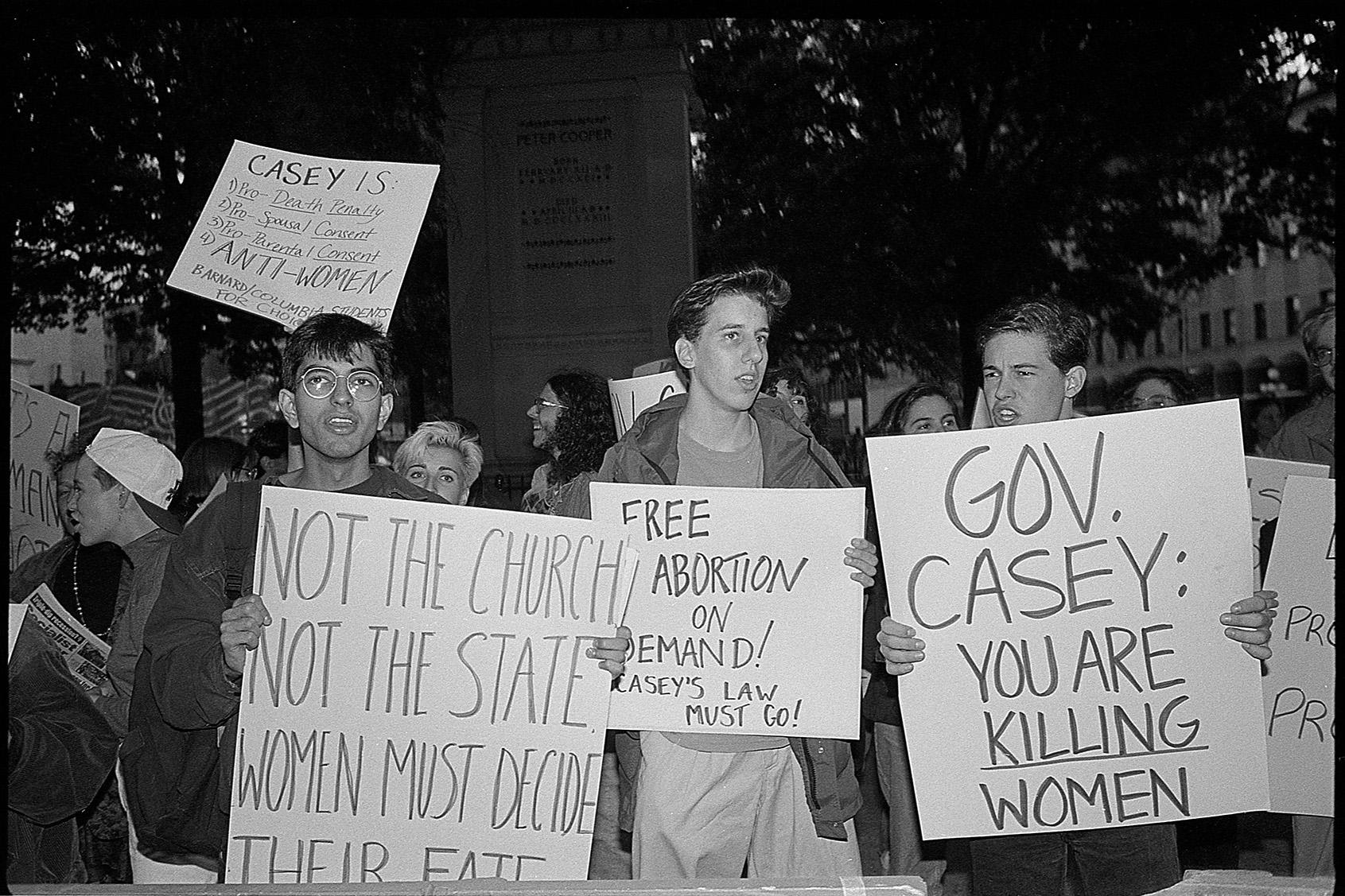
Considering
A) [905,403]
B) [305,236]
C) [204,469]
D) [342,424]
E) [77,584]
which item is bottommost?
[77,584]

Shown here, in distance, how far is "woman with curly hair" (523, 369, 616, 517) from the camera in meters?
4.52

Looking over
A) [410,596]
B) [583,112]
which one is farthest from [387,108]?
[410,596]

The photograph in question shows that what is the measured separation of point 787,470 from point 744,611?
0.38 metres

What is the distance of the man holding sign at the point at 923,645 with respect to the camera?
289 centimetres

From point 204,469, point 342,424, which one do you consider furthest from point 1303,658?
point 204,469

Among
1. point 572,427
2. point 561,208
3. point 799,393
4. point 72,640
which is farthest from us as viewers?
point 561,208

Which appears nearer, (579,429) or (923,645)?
(923,645)

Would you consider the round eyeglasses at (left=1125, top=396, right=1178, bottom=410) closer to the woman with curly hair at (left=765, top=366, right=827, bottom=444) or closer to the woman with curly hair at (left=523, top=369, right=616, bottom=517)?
the woman with curly hair at (left=765, top=366, right=827, bottom=444)

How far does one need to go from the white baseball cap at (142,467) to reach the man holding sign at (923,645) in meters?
2.02

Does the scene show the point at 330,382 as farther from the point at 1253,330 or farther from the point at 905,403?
the point at 1253,330

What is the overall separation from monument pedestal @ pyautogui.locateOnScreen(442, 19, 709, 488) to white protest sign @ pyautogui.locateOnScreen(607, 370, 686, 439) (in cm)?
428

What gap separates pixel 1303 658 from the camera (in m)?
3.39

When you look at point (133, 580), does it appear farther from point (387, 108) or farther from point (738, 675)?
point (387, 108)

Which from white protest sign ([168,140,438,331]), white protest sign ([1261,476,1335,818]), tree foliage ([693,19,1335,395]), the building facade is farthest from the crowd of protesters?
the building facade
